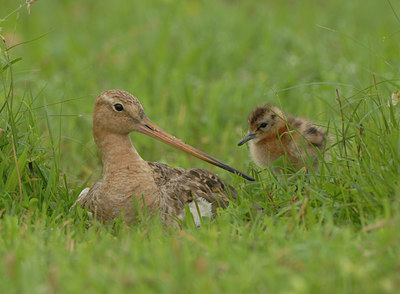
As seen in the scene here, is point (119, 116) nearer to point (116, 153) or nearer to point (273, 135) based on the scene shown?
point (116, 153)

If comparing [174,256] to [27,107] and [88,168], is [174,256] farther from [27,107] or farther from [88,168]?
[88,168]

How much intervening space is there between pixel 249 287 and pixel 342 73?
673 cm

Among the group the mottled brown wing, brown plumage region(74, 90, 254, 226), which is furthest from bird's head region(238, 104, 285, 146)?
brown plumage region(74, 90, 254, 226)

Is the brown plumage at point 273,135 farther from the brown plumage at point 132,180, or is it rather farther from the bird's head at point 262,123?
the brown plumage at point 132,180

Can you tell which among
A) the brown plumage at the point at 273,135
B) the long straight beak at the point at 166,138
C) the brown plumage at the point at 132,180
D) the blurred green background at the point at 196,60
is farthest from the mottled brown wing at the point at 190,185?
the blurred green background at the point at 196,60

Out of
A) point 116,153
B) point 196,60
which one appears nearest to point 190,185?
point 116,153

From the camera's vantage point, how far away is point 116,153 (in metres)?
5.64

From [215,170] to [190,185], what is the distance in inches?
67.7

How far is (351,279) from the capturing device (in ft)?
11.3

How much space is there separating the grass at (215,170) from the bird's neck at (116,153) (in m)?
0.33

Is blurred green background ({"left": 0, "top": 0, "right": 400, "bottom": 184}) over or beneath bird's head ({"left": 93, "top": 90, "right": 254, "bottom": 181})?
over

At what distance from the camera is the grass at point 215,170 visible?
3555mm

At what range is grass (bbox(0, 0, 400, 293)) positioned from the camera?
3.55 meters

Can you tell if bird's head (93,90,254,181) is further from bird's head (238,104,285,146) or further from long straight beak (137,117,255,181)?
bird's head (238,104,285,146)
